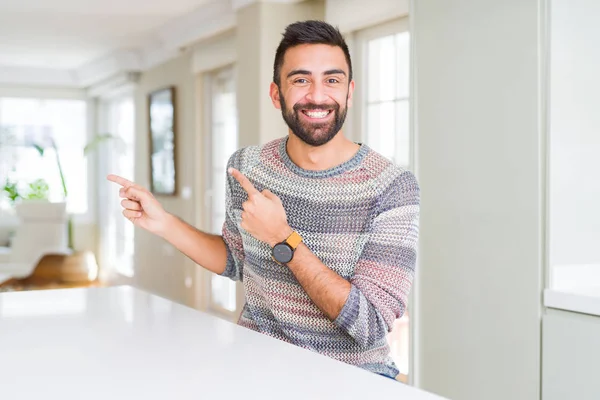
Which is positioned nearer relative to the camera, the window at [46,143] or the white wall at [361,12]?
the white wall at [361,12]

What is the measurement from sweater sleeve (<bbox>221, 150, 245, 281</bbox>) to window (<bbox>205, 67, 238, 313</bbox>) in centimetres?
419

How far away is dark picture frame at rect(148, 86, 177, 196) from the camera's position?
275 inches

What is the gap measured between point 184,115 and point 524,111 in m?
4.68

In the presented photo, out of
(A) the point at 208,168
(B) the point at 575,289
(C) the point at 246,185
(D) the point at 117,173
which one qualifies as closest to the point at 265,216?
(C) the point at 246,185

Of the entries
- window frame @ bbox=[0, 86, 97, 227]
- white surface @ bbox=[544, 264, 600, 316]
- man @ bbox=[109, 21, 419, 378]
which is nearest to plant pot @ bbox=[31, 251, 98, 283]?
window frame @ bbox=[0, 86, 97, 227]

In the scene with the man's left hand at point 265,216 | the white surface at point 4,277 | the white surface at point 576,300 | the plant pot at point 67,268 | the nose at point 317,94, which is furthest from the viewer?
the plant pot at point 67,268

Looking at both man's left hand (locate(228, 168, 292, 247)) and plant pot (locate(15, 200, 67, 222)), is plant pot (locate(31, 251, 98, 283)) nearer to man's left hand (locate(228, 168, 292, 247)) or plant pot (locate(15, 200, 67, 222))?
plant pot (locate(15, 200, 67, 222))

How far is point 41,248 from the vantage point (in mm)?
7723

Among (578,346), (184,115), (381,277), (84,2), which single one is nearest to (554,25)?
(578,346)

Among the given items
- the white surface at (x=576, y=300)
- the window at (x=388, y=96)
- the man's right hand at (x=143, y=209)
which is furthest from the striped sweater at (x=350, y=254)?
the window at (x=388, y=96)

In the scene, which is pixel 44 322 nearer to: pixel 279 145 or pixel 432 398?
pixel 279 145

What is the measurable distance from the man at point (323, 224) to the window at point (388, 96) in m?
2.09

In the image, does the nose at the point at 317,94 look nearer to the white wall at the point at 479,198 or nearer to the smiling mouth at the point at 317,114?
the smiling mouth at the point at 317,114

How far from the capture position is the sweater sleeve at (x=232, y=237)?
1783 mm
